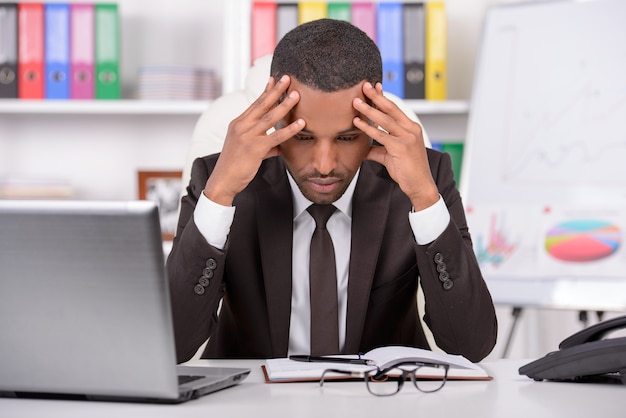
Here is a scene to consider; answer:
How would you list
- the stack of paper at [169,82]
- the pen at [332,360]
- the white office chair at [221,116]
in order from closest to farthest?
the pen at [332,360] → the white office chair at [221,116] → the stack of paper at [169,82]

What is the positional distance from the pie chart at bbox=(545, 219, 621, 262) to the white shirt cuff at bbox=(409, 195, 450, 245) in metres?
1.29

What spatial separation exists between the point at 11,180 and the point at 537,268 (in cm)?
174

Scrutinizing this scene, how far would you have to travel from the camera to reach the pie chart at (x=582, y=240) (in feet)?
8.42

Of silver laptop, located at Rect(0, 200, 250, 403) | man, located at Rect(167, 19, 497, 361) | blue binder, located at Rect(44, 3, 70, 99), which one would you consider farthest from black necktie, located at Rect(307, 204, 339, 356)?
blue binder, located at Rect(44, 3, 70, 99)

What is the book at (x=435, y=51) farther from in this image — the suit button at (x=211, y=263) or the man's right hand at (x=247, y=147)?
the suit button at (x=211, y=263)

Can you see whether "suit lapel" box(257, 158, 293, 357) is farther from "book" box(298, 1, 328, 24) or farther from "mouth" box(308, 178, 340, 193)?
"book" box(298, 1, 328, 24)

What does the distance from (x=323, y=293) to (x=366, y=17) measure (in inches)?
62.9

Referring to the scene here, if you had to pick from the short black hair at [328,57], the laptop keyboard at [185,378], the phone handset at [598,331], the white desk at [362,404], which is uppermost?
the short black hair at [328,57]

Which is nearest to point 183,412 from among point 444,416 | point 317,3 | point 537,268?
point 444,416

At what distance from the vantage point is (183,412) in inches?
36.4

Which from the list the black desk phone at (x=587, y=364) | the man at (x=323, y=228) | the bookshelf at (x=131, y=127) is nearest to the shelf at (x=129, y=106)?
the bookshelf at (x=131, y=127)

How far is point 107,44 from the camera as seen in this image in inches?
117

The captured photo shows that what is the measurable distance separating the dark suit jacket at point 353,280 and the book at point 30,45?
149 cm

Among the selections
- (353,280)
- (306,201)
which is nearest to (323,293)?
(353,280)
